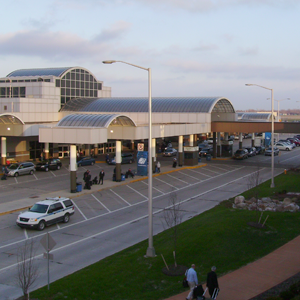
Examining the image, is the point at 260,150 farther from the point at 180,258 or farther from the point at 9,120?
the point at 180,258

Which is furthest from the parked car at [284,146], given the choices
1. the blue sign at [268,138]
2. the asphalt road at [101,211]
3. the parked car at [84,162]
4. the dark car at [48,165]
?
the dark car at [48,165]

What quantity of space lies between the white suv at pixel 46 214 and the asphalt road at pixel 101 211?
42 cm

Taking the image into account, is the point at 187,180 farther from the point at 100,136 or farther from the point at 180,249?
the point at 180,249

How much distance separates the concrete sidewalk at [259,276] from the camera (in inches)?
481

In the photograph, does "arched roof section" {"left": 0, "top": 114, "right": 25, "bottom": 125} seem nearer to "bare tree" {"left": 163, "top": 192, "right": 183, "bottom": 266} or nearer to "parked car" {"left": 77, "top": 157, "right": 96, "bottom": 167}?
"parked car" {"left": 77, "top": 157, "right": 96, "bottom": 167}

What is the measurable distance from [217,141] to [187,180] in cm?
2183

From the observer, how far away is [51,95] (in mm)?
58281

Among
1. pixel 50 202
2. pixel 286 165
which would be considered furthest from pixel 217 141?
pixel 50 202

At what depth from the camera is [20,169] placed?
41594 mm

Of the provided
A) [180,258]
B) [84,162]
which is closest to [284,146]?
[84,162]

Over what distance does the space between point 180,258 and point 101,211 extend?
39.5ft

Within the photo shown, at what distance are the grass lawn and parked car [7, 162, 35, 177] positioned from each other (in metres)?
24.8

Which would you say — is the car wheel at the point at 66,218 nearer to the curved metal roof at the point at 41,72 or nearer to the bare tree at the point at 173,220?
the bare tree at the point at 173,220

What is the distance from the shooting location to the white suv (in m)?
21.7
